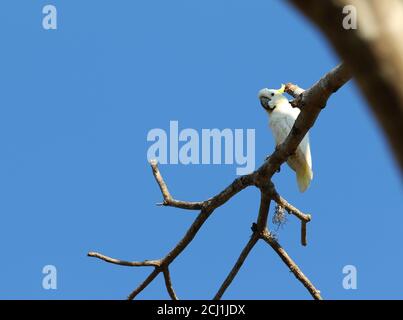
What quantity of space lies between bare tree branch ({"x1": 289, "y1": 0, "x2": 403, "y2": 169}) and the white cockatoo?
5518 mm

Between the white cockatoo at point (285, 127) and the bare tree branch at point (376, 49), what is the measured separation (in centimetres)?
552

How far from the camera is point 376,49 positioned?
41 cm

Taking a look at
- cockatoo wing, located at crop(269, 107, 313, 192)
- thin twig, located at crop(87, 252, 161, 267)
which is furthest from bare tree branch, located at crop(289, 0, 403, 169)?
cockatoo wing, located at crop(269, 107, 313, 192)

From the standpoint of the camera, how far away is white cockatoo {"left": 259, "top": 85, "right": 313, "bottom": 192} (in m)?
6.43

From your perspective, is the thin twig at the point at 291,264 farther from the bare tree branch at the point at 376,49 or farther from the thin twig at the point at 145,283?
the bare tree branch at the point at 376,49

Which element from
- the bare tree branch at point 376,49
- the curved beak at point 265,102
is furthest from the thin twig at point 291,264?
the bare tree branch at point 376,49

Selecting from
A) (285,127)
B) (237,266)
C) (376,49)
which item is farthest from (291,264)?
(376,49)

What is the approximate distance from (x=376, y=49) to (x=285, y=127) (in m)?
6.36

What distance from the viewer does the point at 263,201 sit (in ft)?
13.7

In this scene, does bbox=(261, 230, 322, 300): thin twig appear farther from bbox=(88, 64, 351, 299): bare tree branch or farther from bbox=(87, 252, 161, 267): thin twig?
bbox=(87, 252, 161, 267): thin twig

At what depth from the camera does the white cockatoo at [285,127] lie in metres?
6.43
